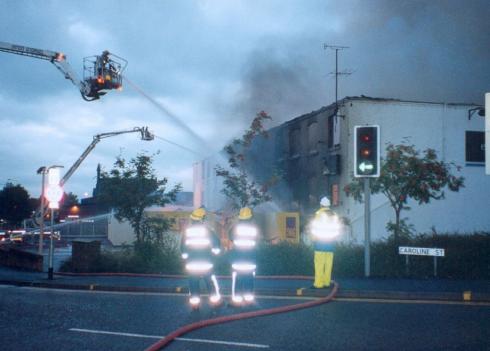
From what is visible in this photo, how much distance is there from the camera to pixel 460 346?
7.19 meters

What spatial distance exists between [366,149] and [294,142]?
54.8ft

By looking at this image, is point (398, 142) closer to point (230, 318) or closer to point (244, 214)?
point (244, 214)

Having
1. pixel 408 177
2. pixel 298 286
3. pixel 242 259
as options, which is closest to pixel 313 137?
pixel 408 177

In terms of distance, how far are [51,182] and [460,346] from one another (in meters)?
12.9

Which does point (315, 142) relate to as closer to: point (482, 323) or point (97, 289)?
point (97, 289)

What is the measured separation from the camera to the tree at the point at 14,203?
200ft

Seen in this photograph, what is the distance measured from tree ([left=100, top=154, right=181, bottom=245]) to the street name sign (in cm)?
911

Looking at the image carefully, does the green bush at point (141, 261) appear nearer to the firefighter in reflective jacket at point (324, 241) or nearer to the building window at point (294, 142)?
the firefighter in reflective jacket at point (324, 241)

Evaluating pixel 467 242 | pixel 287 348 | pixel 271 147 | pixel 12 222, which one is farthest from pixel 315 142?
pixel 12 222

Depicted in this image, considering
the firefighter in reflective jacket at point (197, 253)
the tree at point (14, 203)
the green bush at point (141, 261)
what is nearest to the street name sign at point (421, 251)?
the green bush at point (141, 261)

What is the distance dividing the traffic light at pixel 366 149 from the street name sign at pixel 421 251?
7.39 ft

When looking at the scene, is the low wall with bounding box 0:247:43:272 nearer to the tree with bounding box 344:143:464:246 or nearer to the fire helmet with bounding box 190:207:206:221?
the fire helmet with bounding box 190:207:206:221

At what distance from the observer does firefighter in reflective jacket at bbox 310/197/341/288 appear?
1186cm


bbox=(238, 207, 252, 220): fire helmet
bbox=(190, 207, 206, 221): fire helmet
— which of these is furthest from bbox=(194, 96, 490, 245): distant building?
bbox=(190, 207, 206, 221): fire helmet
